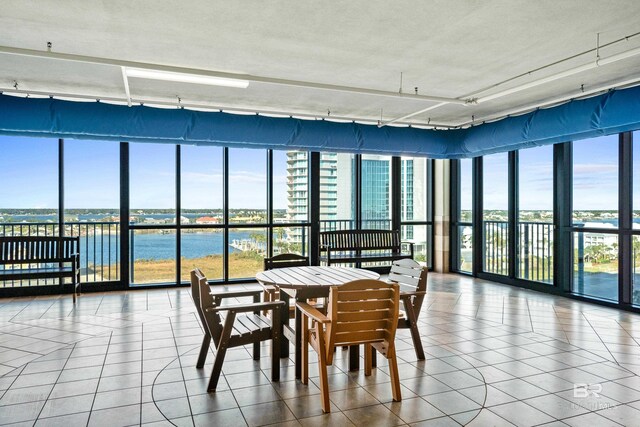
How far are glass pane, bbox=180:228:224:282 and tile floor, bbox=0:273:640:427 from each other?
2.00 metres

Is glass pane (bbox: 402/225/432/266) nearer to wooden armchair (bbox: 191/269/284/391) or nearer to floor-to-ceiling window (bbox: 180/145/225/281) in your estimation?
floor-to-ceiling window (bbox: 180/145/225/281)

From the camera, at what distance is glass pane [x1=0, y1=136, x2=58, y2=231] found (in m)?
6.66

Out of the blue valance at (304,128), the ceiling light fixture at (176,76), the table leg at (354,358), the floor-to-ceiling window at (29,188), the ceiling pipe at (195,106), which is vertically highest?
Result: the ceiling pipe at (195,106)

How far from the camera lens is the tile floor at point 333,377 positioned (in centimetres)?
278

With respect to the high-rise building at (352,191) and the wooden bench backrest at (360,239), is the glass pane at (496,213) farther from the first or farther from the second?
the wooden bench backrest at (360,239)

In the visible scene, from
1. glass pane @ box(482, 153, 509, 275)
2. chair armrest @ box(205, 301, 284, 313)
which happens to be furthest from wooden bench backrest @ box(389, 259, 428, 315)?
glass pane @ box(482, 153, 509, 275)

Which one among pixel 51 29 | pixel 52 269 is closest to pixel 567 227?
pixel 51 29

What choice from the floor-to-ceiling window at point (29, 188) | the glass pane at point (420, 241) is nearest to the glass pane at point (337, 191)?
the glass pane at point (420, 241)

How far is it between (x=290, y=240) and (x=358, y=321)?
5303 mm

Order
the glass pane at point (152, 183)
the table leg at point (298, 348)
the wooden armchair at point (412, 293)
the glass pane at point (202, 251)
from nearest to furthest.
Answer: the table leg at point (298, 348) → the wooden armchair at point (412, 293) → the glass pane at point (152, 183) → the glass pane at point (202, 251)

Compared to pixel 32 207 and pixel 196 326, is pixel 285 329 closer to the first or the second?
pixel 196 326

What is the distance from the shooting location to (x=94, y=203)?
7055 millimetres

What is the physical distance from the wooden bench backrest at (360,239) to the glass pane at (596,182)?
2987mm

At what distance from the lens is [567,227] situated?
6.49 metres
